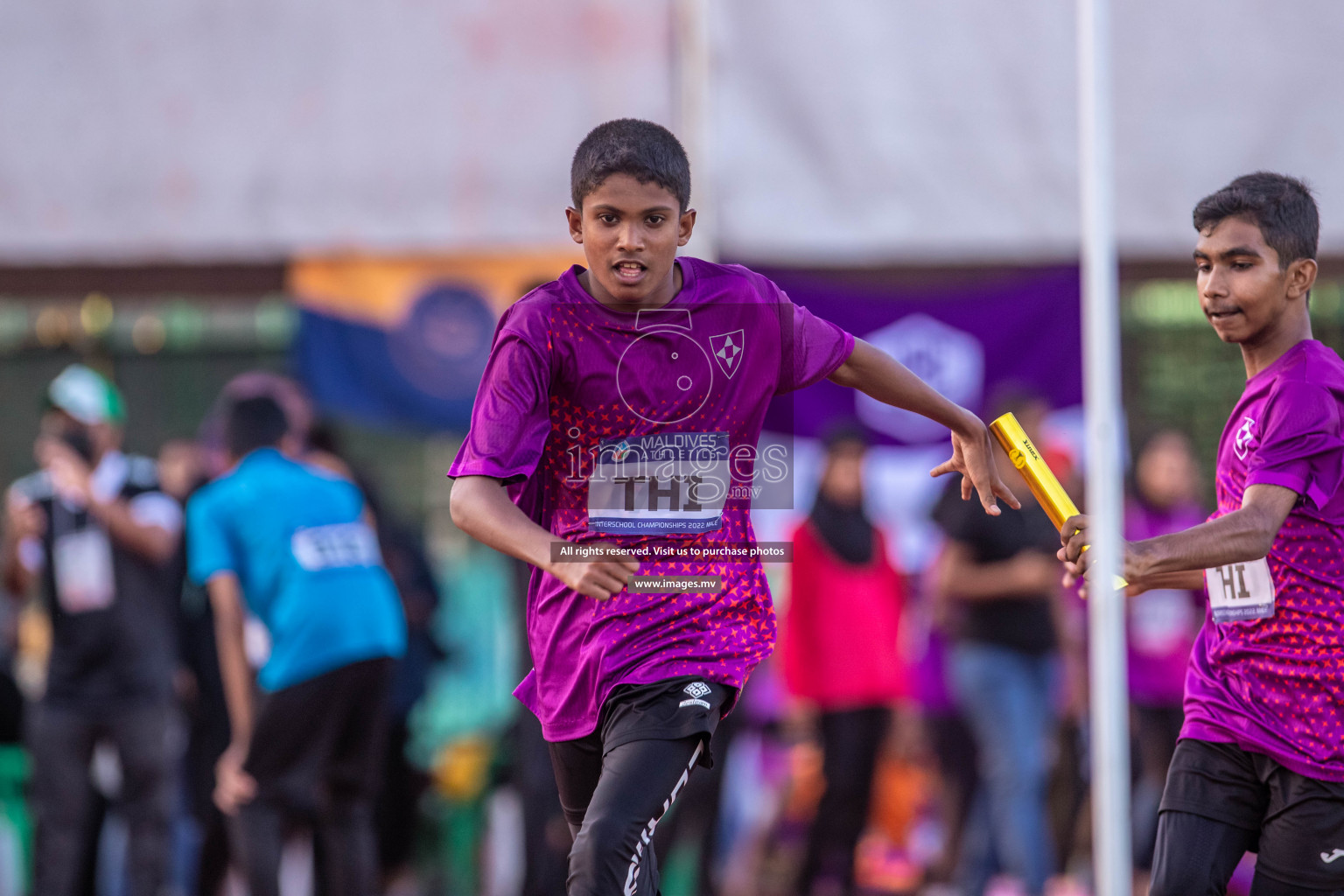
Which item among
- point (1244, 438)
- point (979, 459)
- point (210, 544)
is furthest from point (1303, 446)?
point (210, 544)

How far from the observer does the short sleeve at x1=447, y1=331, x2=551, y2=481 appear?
10.2 feet

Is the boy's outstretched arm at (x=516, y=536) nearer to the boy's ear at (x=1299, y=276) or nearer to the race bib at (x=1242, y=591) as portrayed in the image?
the race bib at (x=1242, y=591)

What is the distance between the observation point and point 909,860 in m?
7.76

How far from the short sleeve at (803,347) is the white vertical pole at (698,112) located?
3987 millimetres

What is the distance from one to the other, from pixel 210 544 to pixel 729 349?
319cm

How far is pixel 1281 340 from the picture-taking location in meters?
3.47

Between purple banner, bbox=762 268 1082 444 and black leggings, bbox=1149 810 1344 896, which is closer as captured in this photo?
black leggings, bbox=1149 810 1344 896

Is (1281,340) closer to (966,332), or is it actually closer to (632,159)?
(632,159)

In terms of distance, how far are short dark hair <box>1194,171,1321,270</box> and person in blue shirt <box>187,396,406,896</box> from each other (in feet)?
11.8

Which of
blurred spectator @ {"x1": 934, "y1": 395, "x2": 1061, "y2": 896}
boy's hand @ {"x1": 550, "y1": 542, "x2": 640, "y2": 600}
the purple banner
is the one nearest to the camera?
boy's hand @ {"x1": 550, "y1": 542, "x2": 640, "y2": 600}

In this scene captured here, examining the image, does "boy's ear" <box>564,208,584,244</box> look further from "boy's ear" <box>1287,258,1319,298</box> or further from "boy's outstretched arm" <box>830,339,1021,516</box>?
"boy's ear" <box>1287,258,1319,298</box>

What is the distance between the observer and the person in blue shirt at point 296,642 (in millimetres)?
5715

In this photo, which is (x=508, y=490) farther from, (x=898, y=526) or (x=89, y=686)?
(x=898, y=526)

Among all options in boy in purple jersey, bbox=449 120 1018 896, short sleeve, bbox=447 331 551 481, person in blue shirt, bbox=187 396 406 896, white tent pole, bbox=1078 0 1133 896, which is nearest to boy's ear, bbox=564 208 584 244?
boy in purple jersey, bbox=449 120 1018 896
